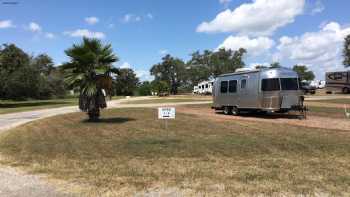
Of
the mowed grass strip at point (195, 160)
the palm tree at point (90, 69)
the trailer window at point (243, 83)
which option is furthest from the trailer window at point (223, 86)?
the mowed grass strip at point (195, 160)

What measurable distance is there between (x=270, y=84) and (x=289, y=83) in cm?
88

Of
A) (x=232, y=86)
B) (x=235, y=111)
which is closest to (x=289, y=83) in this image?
(x=232, y=86)

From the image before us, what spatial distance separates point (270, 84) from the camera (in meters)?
17.5

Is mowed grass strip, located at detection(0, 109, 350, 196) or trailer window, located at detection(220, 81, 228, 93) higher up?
trailer window, located at detection(220, 81, 228, 93)

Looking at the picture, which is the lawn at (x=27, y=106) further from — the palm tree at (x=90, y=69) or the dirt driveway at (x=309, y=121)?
the dirt driveway at (x=309, y=121)

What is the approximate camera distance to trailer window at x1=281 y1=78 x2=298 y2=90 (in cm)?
1734

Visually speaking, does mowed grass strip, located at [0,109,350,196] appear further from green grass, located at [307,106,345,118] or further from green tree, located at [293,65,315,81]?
green tree, located at [293,65,315,81]

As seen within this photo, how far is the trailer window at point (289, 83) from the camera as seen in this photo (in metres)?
17.3

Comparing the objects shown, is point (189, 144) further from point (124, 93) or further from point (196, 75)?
point (124, 93)

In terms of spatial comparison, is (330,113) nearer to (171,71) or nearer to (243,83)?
(243,83)

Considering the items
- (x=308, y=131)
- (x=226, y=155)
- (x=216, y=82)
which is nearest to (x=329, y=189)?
(x=226, y=155)

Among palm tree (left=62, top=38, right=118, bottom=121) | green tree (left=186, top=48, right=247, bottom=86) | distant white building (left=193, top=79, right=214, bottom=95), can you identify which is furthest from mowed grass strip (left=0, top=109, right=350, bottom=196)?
green tree (left=186, top=48, right=247, bottom=86)

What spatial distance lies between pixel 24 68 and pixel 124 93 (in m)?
60.5

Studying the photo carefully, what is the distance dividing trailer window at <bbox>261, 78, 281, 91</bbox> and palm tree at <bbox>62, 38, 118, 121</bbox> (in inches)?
272
